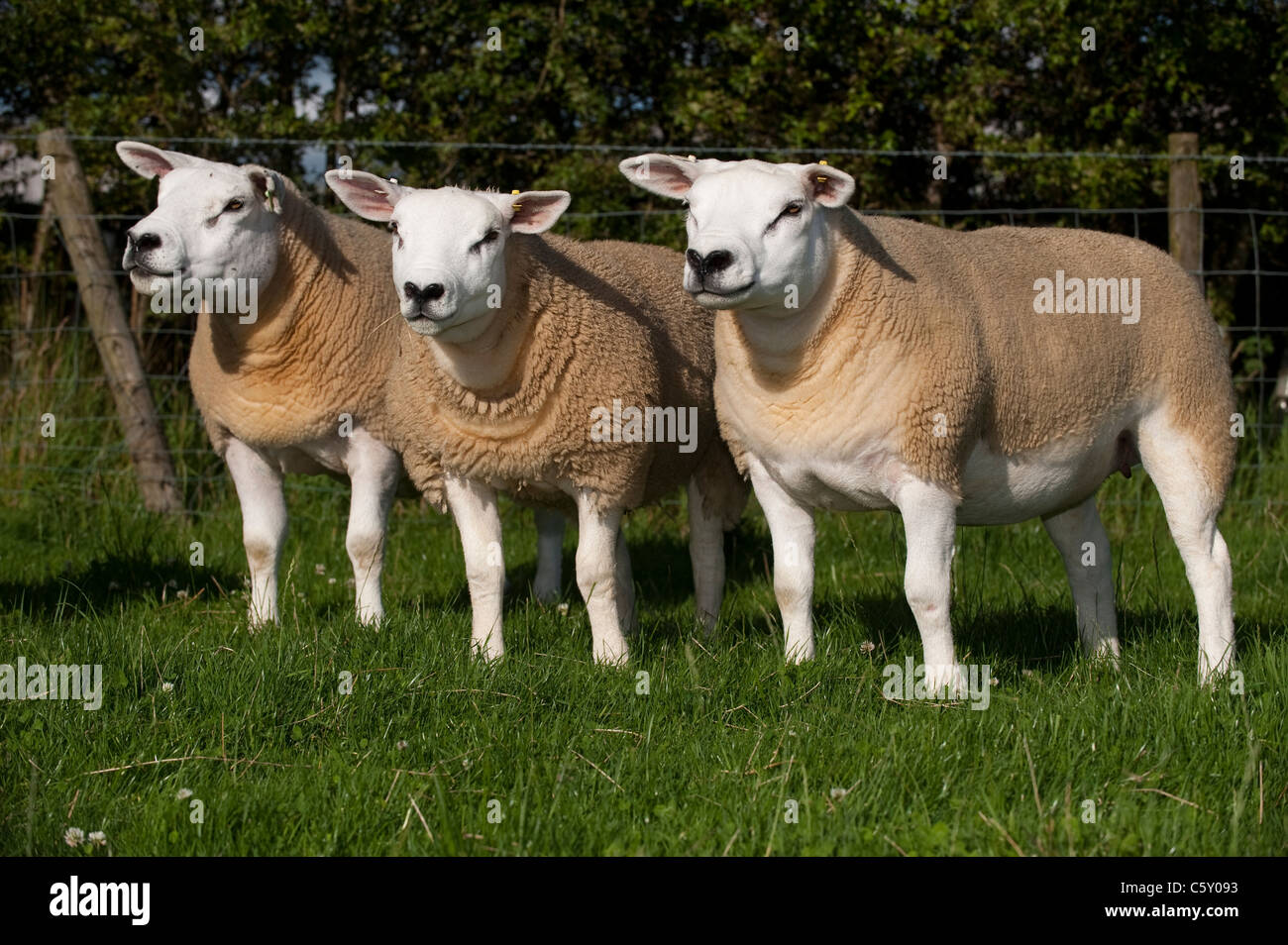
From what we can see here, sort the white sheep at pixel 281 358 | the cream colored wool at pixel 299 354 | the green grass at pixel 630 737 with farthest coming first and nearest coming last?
the cream colored wool at pixel 299 354
the white sheep at pixel 281 358
the green grass at pixel 630 737

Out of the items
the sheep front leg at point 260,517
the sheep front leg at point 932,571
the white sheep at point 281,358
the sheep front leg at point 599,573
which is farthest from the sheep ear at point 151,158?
the sheep front leg at point 932,571

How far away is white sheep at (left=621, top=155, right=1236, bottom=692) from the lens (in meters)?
4.32

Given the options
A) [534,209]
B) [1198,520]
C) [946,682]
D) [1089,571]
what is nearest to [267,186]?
[534,209]

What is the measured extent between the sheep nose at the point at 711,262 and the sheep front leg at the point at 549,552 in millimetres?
2553

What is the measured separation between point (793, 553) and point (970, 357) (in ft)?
2.88

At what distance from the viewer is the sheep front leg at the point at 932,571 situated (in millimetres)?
4348

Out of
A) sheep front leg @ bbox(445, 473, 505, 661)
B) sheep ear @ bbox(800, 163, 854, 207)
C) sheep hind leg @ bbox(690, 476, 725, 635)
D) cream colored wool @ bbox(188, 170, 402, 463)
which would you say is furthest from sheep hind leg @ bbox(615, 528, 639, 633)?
sheep ear @ bbox(800, 163, 854, 207)

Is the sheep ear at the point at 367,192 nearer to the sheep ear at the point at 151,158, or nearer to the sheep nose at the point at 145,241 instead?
the sheep nose at the point at 145,241

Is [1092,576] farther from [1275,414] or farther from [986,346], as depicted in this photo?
[1275,414]

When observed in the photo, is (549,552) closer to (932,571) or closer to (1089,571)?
(1089,571)

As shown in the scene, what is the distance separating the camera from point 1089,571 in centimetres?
534

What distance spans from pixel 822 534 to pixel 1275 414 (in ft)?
13.3
